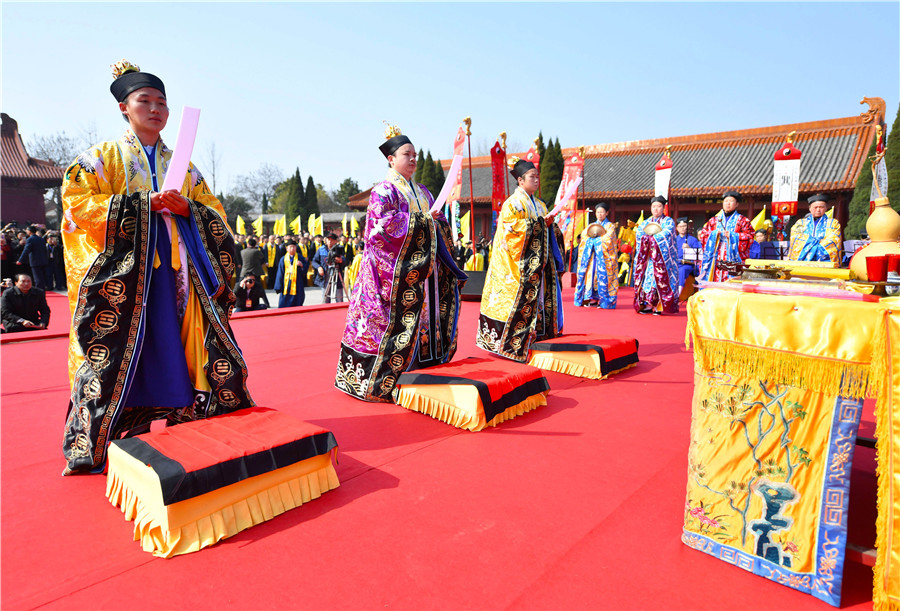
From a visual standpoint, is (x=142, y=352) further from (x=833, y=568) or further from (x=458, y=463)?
(x=833, y=568)

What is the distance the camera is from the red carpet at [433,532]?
1650mm

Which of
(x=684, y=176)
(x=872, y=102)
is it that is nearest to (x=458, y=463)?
(x=872, y=102)

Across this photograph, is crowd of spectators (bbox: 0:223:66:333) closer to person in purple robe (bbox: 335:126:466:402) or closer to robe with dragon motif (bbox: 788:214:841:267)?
person in purple robe (bbox: 335:126:466:402)

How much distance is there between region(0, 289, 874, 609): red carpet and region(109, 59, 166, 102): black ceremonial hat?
1.75 meters

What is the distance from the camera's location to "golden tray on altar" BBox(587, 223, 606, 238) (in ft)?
29.1

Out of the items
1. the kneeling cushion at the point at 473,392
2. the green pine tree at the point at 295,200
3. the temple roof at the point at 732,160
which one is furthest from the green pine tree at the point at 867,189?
the green pine tree at the point at 295,200

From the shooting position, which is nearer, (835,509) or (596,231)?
(835,509)

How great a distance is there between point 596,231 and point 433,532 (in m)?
7.58

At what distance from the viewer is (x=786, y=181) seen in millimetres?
7164

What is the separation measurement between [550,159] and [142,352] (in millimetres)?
23271

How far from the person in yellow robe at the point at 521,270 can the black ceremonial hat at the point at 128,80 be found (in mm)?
2716

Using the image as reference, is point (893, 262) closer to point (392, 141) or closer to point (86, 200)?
point (392, 141)

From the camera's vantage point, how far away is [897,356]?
1.46 meters

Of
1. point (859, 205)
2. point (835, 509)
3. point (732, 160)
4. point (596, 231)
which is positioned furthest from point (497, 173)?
point (732, 160)
